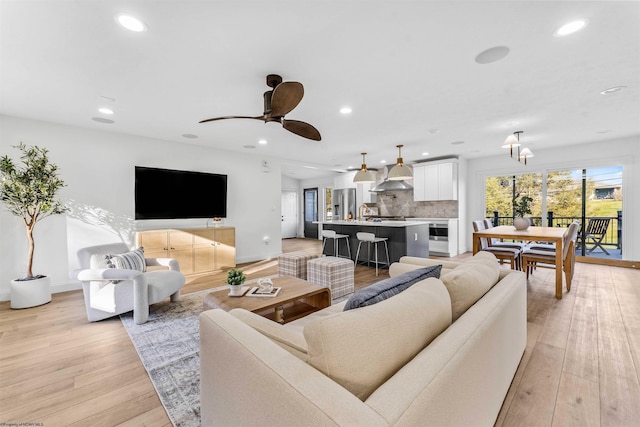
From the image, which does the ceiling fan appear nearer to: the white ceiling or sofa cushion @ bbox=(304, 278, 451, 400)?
the white ceiling

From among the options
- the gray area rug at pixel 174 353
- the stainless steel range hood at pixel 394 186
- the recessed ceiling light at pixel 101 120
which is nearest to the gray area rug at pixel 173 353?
the gray area rug at pixel 174 353

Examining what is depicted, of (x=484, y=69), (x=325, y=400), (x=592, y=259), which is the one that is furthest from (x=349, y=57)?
(x=592, y=259)

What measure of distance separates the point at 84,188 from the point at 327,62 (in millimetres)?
4061

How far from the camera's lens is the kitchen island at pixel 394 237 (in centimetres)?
488

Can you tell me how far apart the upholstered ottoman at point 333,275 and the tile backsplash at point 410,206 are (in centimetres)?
440

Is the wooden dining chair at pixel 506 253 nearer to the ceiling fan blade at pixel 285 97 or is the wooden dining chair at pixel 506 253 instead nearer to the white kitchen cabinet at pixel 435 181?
the white kitchen cabinet at pixel 435 181

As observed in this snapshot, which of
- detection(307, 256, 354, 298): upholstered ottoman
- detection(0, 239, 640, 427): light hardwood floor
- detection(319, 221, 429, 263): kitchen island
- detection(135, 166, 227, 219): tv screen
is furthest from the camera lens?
detection(319, 221, 429, 263): kitchen island

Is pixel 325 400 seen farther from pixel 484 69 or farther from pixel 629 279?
pixel 629 279

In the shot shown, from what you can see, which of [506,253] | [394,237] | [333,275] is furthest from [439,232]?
[333,275]

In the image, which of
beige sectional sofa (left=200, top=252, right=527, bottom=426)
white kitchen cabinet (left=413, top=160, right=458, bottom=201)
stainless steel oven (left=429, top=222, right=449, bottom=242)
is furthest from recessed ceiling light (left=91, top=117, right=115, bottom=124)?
stainless steel oven (left=429, top=222, right=449, bottom=242)

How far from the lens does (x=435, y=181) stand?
6703mm

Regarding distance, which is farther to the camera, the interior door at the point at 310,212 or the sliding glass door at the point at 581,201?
the interior door at the point at 310,212

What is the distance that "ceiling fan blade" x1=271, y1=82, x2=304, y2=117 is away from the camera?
213cm

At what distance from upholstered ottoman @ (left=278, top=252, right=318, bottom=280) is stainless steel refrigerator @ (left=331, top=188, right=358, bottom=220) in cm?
436
